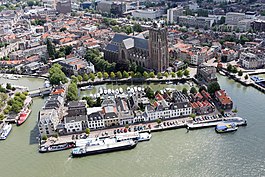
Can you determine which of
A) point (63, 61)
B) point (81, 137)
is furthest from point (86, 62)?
point (81, 137)

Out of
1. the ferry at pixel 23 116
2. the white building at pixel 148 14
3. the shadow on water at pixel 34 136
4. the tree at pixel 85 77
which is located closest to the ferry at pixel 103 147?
the shadow on water at pixel 34 136

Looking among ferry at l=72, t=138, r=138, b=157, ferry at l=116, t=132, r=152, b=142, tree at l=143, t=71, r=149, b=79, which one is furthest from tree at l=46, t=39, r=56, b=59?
ferry at l=72, t=138, r=138, b=157

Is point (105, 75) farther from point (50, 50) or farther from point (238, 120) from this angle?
point (238, 120)

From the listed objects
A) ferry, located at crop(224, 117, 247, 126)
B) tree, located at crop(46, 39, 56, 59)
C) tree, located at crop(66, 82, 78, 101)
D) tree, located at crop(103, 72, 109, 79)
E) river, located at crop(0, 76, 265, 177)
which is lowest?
river, located at crop(0, 76, 265, 177)

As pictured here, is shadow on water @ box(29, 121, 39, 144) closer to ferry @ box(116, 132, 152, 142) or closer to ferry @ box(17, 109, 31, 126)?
ferry @ box(17, 109, 31, 126)

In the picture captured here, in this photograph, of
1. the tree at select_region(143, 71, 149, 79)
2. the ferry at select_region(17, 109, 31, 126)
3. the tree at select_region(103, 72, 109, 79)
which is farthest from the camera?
the tree at select_region(103, 72, 109, 79)

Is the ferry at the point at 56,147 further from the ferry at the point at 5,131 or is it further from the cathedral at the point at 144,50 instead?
the cathedral at the point at 144,50

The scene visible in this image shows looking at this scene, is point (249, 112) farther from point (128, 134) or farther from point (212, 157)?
point (128, 134)
